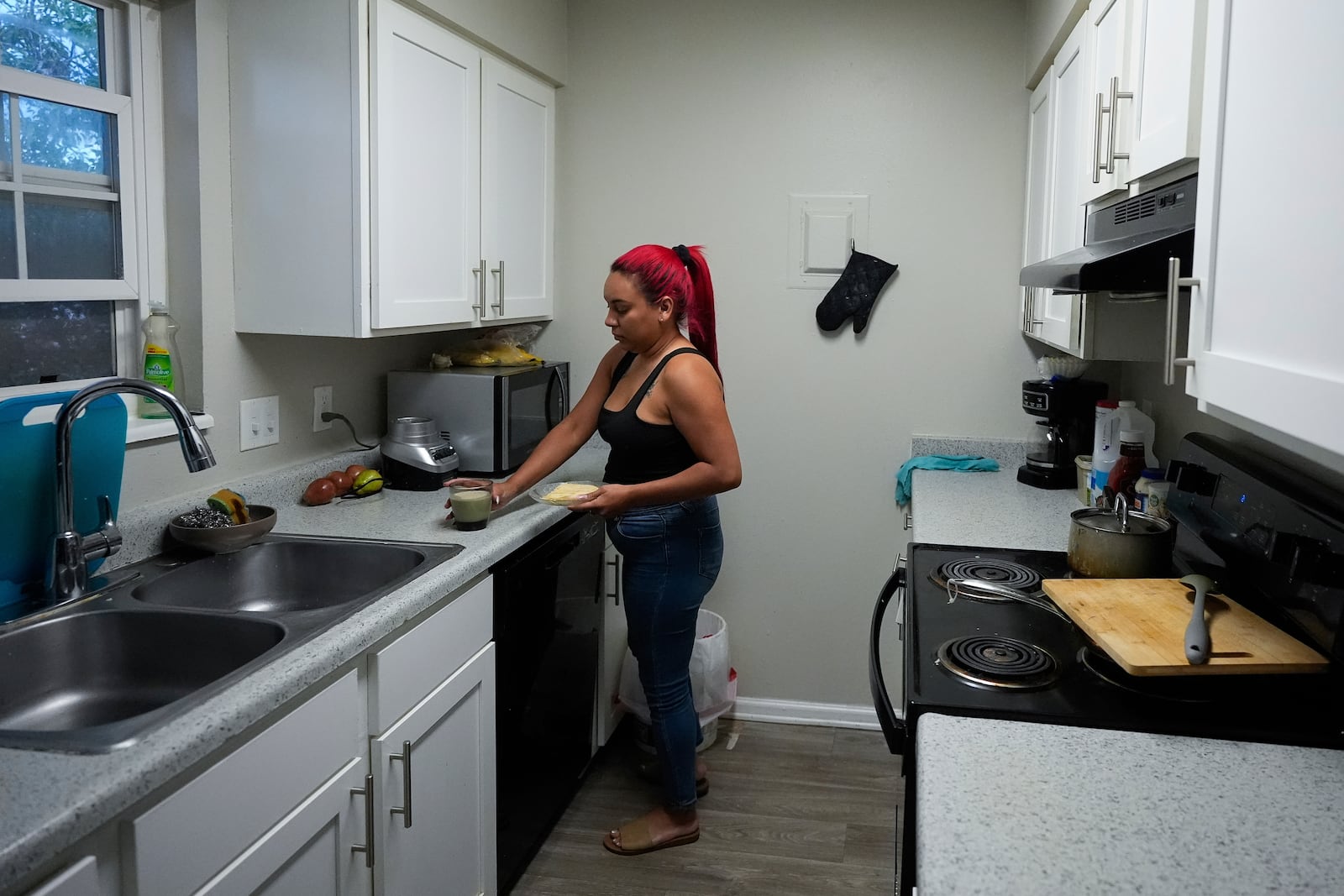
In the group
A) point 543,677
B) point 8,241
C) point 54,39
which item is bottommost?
point 543,677

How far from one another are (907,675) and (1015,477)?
178 cm

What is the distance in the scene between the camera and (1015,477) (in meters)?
3.12

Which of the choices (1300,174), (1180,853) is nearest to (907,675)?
(1180,853)

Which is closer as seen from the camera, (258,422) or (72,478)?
(72,478)

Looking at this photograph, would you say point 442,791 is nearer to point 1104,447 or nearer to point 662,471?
point 662,471

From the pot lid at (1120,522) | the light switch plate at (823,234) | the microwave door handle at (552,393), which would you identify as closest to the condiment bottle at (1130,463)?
the pot lid at (1120,522)

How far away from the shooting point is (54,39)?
204 cm

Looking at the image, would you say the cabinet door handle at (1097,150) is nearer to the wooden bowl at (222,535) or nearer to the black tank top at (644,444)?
the black tank top at (644,444)

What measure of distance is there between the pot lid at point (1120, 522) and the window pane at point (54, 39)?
6.83ft

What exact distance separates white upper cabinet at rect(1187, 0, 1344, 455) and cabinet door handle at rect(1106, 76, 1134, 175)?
57 centimetres

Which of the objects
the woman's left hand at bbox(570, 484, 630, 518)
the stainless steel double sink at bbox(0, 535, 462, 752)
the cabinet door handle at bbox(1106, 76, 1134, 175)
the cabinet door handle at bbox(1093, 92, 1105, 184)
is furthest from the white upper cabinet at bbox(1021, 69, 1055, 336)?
the stainless steel double sink at bbox(0, 535, 462, 752)

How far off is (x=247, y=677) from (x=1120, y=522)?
1455mm

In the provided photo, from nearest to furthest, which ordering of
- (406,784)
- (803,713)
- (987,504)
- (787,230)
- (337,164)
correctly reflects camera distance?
(406,784), (337,164), (987,504), (787,230), (803,713)

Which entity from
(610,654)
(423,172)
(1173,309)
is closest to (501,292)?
(423,172)
